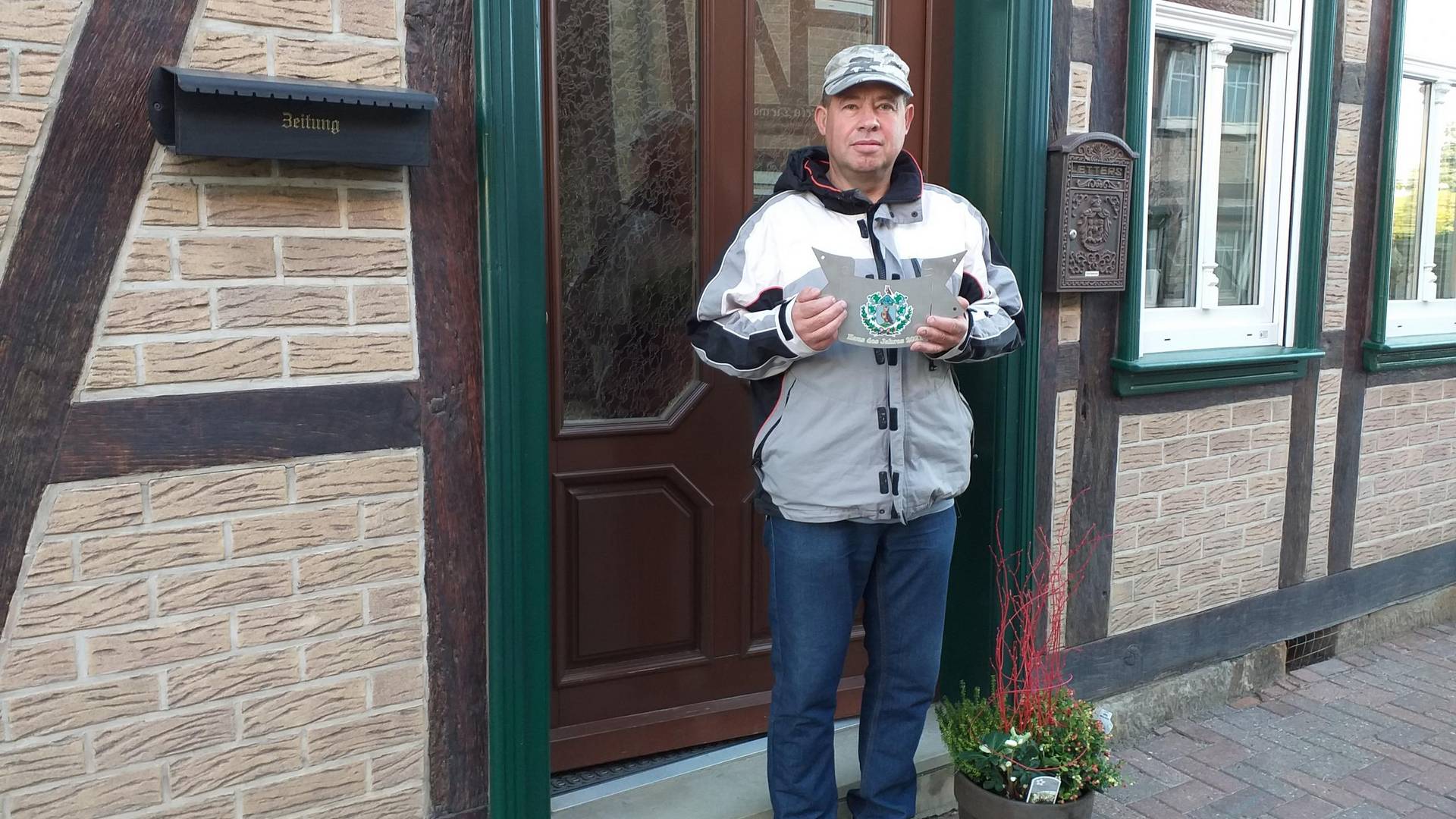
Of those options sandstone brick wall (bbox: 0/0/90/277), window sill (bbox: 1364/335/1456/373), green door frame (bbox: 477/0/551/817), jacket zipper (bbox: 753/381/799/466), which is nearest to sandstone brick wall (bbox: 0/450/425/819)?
green door frame (bbox: 477/0/551/817)

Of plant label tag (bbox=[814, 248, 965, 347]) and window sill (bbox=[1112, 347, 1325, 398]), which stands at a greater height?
plant label tag (bbox=[814, 248, 965, 347])

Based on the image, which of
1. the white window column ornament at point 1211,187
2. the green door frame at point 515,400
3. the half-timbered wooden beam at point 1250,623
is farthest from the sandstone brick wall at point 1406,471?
the green door frame at point 515,400

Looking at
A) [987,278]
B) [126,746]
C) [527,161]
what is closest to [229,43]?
[527,161]

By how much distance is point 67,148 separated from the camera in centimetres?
200

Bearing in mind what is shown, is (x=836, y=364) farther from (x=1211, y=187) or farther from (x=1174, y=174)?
(x=1211, y=187)

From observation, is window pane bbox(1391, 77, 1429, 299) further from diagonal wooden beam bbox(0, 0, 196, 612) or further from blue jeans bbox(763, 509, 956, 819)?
diagonal wooden beam bbox(0, 0, 196, 612)

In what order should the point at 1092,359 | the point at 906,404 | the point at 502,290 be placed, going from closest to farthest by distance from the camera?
the point at 502,290 → the point at 906,404 → the point at 1092,359

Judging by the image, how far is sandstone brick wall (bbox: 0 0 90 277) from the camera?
1.93m

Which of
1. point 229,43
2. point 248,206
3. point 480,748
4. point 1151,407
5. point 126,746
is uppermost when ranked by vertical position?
point 229,43

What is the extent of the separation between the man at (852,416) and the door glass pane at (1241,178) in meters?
1.79

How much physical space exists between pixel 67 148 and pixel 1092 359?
2.91m

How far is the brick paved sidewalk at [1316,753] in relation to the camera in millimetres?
A: 3463

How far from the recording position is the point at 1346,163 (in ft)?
14.4

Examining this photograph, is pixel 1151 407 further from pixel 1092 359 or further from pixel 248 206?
pixel 248 206
